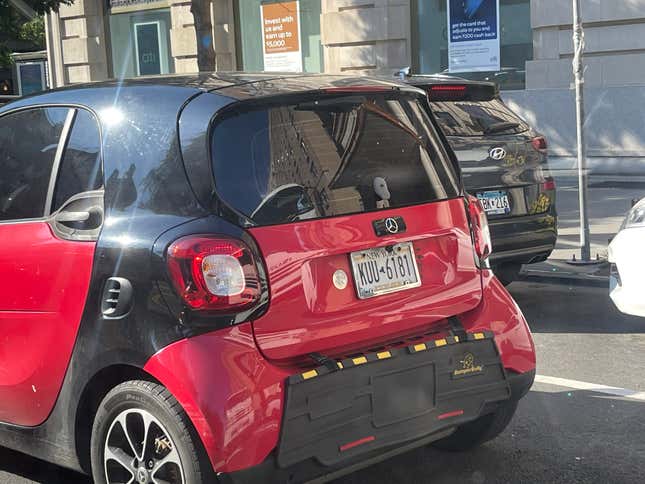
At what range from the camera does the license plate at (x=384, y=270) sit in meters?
3.77

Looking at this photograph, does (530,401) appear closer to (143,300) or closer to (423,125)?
(423,125)

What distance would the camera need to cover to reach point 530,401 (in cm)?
538

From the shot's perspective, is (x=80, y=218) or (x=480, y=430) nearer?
(x=80, y=218)

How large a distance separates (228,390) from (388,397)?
0.61 meters

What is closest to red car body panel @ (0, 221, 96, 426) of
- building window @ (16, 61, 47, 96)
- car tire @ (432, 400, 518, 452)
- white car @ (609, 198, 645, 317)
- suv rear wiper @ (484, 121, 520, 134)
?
car tire @ (432, 400, 518, 452)

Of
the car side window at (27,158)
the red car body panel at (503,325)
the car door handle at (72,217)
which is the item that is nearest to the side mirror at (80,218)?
the car door handle at (72,217)

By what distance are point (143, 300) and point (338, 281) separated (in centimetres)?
67

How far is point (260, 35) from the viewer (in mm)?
20312

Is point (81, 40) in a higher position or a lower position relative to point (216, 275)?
higher

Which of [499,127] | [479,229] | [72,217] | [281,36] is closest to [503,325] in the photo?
[479,229]

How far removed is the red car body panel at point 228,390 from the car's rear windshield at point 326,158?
1.48ft

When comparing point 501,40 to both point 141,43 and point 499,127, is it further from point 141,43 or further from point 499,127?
point 499,127

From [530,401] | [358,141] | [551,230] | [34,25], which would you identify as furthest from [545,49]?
[34,25]

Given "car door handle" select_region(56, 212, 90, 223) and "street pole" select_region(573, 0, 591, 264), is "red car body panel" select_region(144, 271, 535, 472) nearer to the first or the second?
"car door handle" select_region(56, 212, 90, 223)
